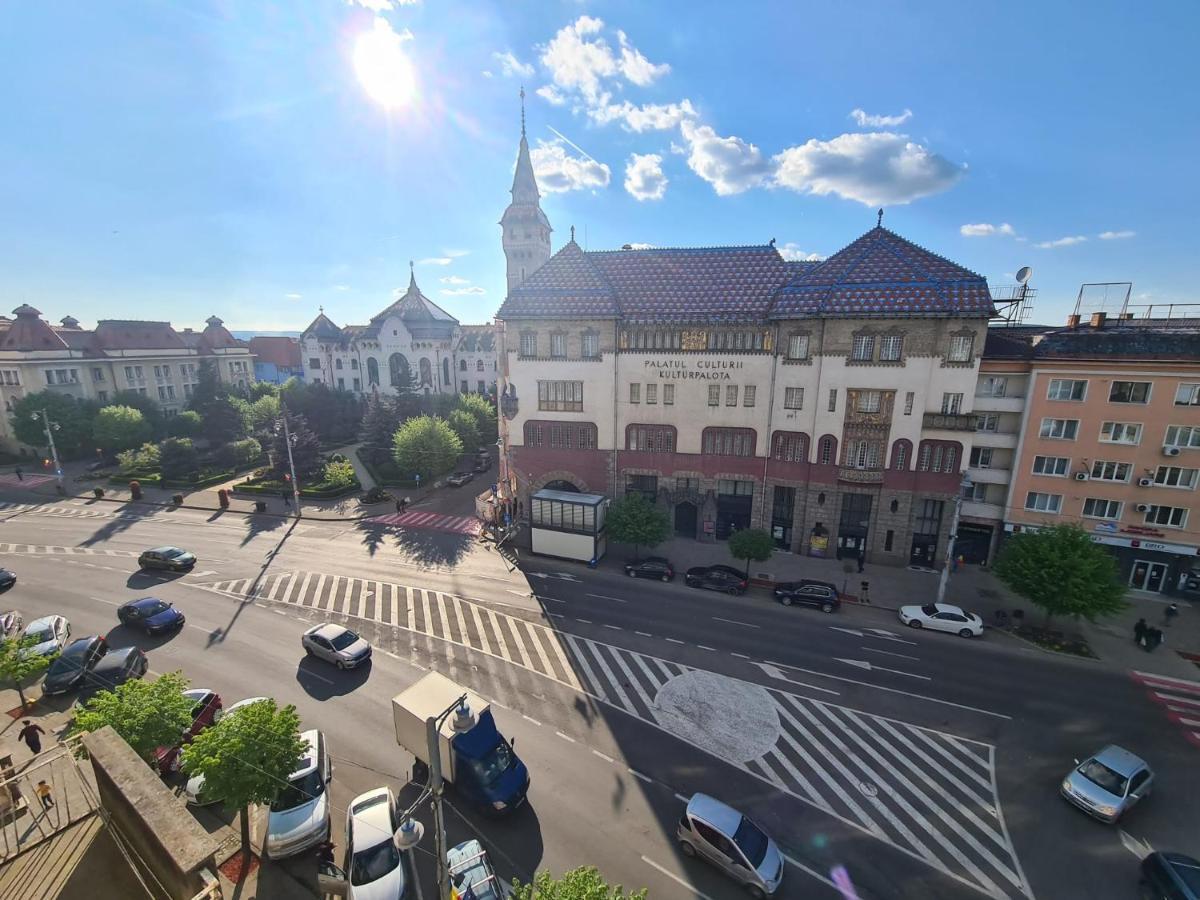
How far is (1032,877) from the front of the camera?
A: 708 inches

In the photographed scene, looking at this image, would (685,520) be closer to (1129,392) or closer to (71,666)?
(1129,392)

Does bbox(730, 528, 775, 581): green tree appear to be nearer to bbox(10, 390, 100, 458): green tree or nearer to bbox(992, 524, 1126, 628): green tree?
bbox(992, 524, 1126, 628): green tree

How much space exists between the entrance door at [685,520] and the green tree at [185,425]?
79544mm

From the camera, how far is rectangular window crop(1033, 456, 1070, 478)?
3903 cm

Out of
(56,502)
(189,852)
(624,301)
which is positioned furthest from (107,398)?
(189,852)

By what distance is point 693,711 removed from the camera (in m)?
25.7

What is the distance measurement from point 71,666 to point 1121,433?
2654 inches

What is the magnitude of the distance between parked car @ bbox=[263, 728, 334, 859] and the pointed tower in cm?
7622

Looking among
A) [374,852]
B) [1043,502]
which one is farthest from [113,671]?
[1043,502]

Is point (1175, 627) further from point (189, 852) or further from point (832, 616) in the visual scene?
point (189, 852)

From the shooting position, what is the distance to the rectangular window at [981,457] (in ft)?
136

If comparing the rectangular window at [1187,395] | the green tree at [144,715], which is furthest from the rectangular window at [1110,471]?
the green tree at [144,715]

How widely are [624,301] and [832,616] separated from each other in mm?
30761

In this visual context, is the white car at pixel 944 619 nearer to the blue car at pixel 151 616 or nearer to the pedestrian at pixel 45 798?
the pedestrian at pixel 45 798
